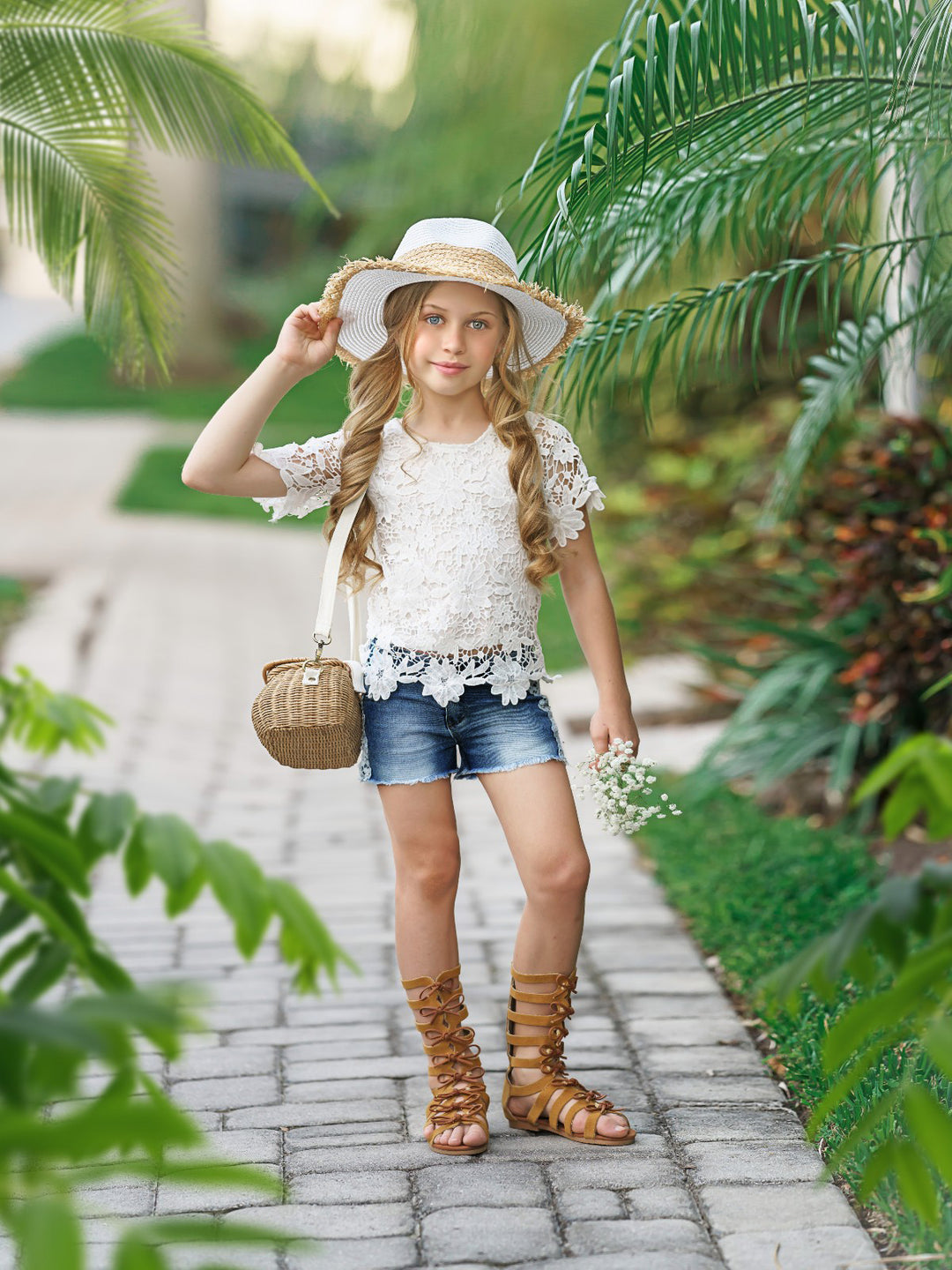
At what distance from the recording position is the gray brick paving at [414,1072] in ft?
8.18

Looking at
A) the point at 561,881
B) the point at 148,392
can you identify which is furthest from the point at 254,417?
the point at 148,392

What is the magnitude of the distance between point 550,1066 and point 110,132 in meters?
2.67

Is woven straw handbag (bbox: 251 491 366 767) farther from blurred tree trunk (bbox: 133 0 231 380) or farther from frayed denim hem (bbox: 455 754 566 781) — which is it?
blurred tree trunk (bbox: 133 0 231 380)

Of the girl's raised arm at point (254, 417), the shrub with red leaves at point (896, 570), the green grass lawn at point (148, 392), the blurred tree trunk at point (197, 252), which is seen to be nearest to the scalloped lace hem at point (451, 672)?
the girl's raised arm at point (254, 417)

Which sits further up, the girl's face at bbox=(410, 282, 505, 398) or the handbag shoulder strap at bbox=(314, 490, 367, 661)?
the girl's face at bbox=(410, 282, 505, 398)

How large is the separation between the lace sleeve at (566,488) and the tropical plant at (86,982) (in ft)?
3.88

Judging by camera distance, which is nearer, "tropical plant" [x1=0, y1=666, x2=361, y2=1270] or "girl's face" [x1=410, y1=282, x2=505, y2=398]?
"tropical plant" [x1=0, y1=666, x2=361, y2=1270]

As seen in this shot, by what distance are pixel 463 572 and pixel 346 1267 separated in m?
1.25

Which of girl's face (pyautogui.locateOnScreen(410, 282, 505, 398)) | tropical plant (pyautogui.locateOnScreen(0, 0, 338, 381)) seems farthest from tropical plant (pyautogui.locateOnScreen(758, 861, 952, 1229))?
tropical plant (pyautogui.locateOnScreen(0, 0, 338, 381))

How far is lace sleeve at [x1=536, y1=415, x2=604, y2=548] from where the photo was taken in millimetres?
2930

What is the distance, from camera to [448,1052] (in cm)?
292

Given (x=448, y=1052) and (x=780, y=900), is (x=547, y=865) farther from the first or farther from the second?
(x=780, y=900)

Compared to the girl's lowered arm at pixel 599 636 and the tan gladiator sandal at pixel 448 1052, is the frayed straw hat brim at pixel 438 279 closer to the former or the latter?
the girl's lowered arm at pixel 599 636

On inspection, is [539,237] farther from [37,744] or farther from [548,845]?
[37,744]
